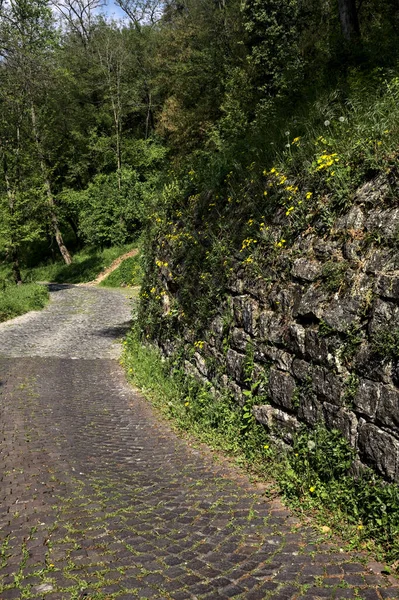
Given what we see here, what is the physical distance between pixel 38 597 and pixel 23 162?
88.9ft

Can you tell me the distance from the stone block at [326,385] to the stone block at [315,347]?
10cm

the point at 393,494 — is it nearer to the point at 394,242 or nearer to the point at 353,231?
the point at 394,242

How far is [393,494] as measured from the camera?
4.08 meters

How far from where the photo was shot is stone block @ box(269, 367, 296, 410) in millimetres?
5535

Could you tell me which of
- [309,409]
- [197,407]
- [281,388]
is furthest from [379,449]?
[197,407]

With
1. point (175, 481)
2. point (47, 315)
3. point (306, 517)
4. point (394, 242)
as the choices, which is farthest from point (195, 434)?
point (47, 315)

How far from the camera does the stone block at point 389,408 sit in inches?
164

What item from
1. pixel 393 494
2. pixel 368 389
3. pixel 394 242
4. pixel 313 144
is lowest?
pixel 393 494

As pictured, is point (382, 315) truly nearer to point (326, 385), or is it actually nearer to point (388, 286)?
point (388, 286)

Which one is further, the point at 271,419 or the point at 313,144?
the point at 313,144

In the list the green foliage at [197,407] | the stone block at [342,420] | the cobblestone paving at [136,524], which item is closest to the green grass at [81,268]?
the green foliage at [197,407]

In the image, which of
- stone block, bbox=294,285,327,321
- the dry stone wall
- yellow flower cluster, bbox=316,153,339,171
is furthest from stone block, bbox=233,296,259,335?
yellow flower cluster, bbox=316,153,339,171

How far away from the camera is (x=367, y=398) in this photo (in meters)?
4.46

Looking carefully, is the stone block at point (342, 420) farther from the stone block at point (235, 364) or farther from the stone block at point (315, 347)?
the stone block at point (235, 364)
